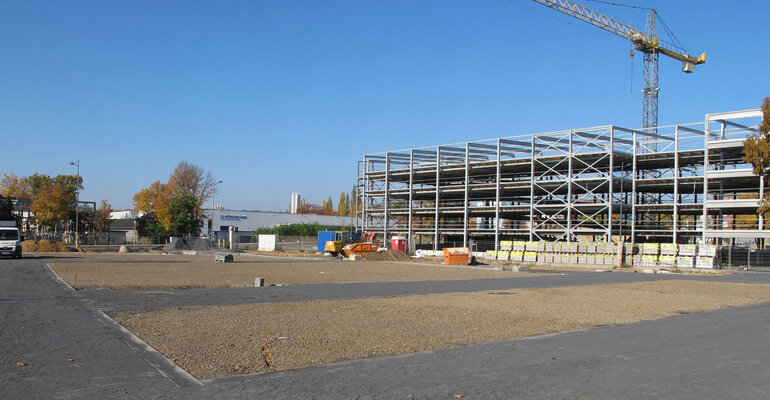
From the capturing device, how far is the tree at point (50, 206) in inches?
2817

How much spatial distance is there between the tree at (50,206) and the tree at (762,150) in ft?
244

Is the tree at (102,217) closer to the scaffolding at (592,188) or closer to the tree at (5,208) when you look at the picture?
the tree at (5,208)

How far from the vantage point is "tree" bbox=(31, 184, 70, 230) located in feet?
235

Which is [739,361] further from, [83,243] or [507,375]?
[83,243]

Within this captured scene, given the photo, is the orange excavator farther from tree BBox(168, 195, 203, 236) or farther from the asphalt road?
the asphalt road

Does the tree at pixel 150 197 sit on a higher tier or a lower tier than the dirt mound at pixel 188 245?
higher

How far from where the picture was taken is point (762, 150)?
1633 inches

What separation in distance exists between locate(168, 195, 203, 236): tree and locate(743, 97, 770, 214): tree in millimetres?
63489

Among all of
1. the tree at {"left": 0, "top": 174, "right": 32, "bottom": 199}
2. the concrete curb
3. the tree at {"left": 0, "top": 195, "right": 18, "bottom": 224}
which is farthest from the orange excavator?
the tree at {"left": 0, "top": 174, "right": 32, "bottom": 199}

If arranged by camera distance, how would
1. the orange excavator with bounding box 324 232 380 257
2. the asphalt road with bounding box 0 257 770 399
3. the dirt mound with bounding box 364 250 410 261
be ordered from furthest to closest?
the orange excavator with bounding box 324 232 380 257, the dirt mound with bounding box 364 250 410 261, the asphalt road with bounding box 0 257 770 399

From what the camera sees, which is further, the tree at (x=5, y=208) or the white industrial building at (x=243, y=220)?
the white industrial building at (x=243, y=220)

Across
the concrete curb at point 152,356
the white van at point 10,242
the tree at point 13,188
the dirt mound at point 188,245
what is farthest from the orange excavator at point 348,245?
the tree at point 13,188

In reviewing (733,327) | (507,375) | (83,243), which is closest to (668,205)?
(733,327)

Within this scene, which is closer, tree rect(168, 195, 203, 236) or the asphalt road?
the asphalt road
